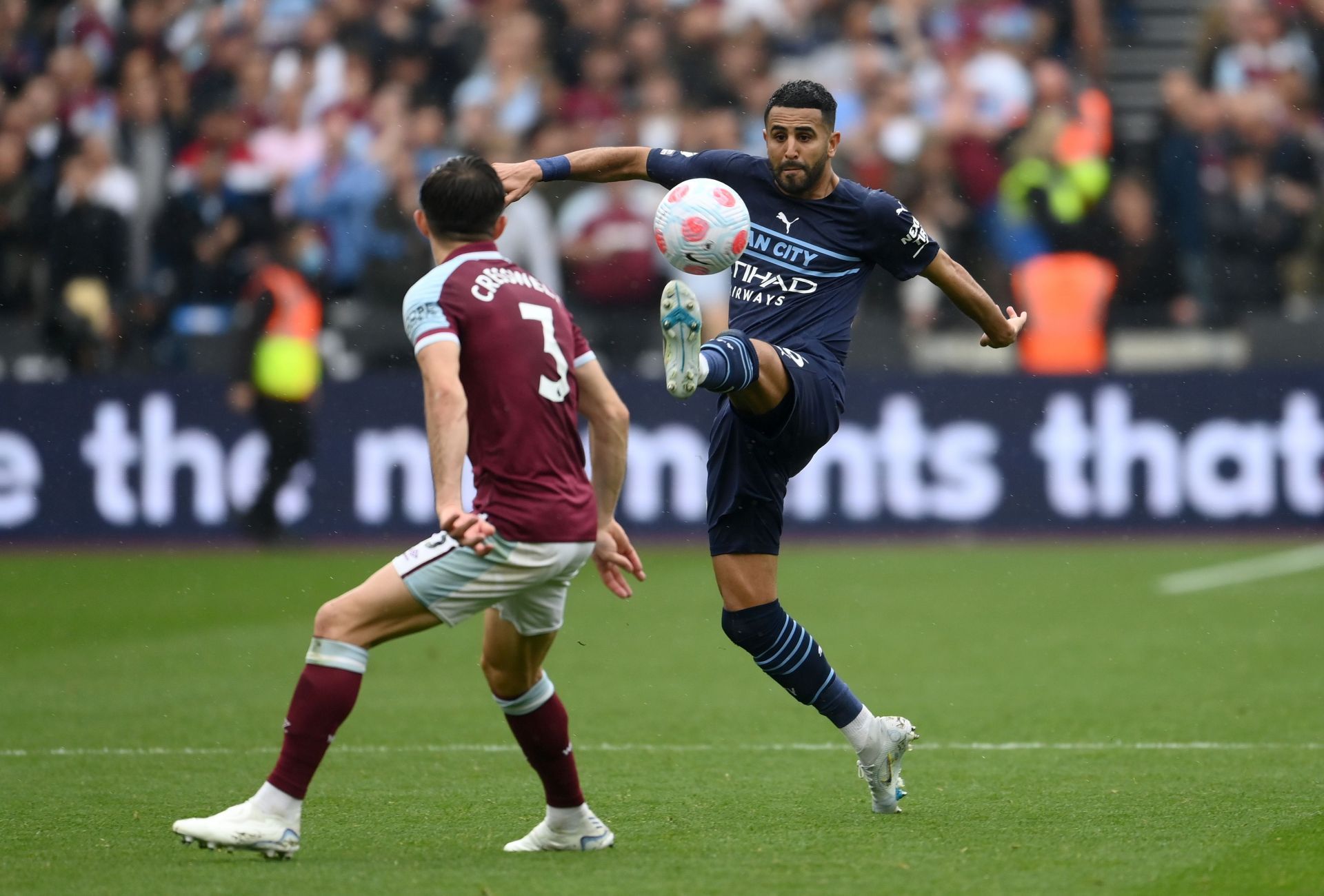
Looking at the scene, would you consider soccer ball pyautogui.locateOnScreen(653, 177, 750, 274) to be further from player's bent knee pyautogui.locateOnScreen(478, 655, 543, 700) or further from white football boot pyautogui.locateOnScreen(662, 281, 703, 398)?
player's bent knee pyautogui.locateOnScreen(478, 655, 543, 700)

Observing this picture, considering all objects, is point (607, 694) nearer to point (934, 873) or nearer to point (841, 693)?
point (841, 693)

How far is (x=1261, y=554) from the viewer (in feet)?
48.5

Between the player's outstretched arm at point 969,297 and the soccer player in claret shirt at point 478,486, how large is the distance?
1697 millimetres

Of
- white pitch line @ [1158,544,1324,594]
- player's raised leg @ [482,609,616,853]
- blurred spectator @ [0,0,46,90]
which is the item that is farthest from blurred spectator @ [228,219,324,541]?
player's raised leg @ [482,609,616,853]

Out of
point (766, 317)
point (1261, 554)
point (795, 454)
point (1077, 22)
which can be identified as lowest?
point (1261, 554)

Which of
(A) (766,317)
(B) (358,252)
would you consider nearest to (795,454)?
(A) (766,317)

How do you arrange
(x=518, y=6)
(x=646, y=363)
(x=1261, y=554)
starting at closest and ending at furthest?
1. (x=1261, y=554)
2. (x=646, y=363)
3. (x=518, y=6)

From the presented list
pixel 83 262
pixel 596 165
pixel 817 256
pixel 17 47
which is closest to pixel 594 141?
pixel 83 262

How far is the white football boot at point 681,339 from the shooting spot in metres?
6.12

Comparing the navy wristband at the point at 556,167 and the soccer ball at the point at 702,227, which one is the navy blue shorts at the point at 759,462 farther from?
the navy wristband at the point at 556,167

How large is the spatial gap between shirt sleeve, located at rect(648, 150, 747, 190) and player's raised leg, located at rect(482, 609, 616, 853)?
6.68 ft

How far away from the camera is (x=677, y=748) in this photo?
8.09m

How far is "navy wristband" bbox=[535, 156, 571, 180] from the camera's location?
22.6ft

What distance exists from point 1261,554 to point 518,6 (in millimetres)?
8534
